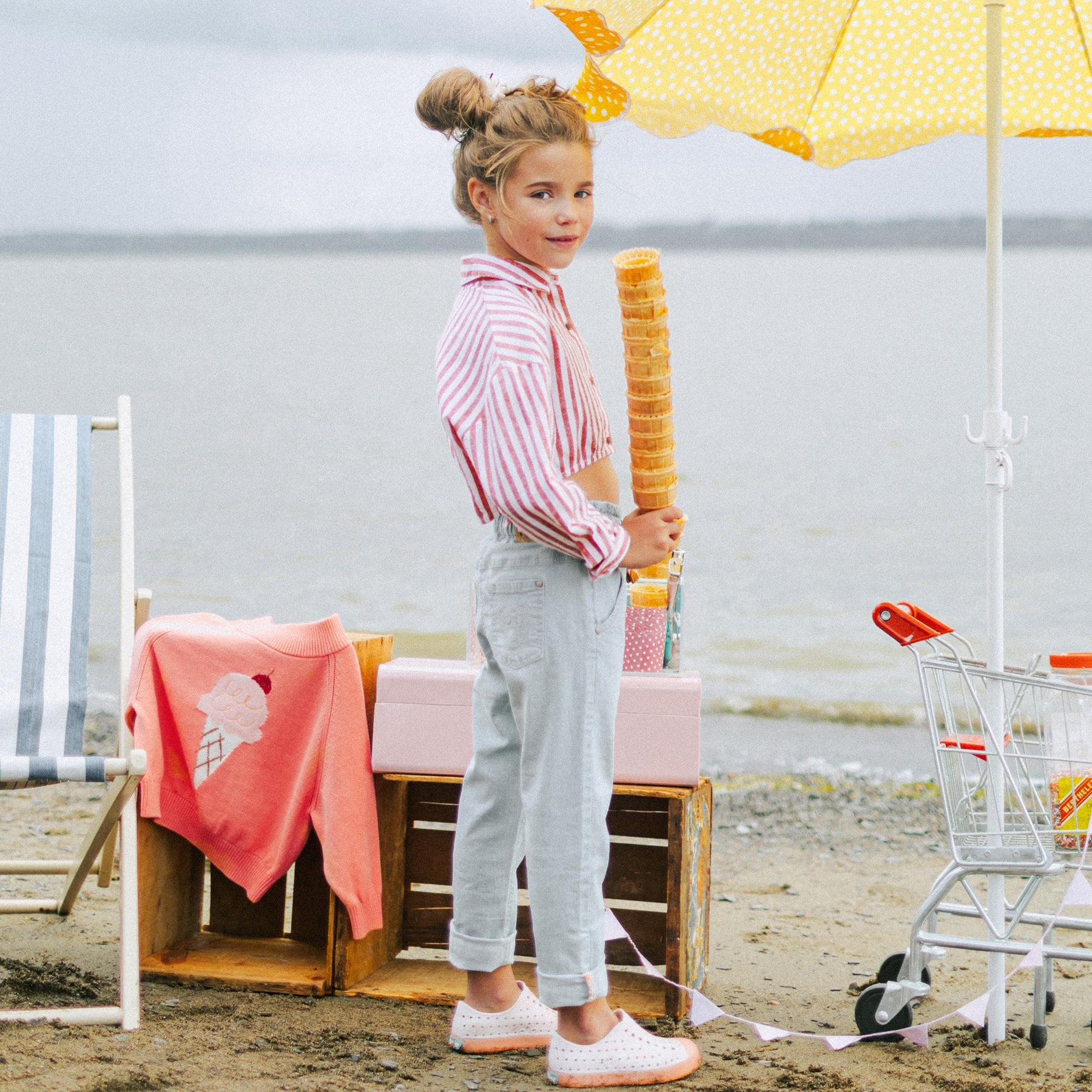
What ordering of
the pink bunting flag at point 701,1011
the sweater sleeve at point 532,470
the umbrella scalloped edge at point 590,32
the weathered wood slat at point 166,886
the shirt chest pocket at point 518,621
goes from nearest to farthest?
the sweater sleeve at point 532,470 < the shirt chest pocket at point 518,621 < the umbrella scalloped edge at point 590,32 < the pink bunting flag at point 701,1011 < the weathered wood slat at point 166,886

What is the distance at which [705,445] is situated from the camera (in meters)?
31.4

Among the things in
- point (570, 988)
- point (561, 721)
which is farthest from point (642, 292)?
point (570, 988)

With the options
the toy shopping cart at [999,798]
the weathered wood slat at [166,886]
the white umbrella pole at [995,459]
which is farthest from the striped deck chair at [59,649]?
the white umbrella pole at [995,459]

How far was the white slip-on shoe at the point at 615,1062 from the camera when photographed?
2.42 metres

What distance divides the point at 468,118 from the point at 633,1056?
70.4 inches

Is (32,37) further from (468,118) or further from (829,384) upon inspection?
(468,118)

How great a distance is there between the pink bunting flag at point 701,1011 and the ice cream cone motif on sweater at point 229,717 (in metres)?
1.14

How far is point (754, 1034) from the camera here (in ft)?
9.21

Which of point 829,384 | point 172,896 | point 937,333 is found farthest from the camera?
point 937,333

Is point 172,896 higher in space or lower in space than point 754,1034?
higher

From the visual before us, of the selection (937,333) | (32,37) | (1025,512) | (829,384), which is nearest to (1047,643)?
(1025,512)

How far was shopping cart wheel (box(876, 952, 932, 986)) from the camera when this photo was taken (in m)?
2.81

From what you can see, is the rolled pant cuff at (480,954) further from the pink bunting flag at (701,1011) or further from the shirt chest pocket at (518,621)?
the shirt chest pocket at (518,621)

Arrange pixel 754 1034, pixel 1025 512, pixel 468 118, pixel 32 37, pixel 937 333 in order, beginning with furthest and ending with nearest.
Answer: pixel 32 37, pixel 937 333, pixel 1025 512, pixel 754 1034, pixel 468 118
